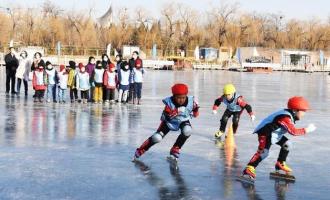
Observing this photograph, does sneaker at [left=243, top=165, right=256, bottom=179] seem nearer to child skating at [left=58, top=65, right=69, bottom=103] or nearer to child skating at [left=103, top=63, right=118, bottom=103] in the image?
child skating at [left=103, top=63, right=118, bottom=103]

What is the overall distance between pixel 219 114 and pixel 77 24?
69624mm

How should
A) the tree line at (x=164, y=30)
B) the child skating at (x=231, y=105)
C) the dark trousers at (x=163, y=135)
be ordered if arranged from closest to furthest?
the dark trousers at (x=163, y=135) → the child skating at (x=231, y=105) → the tree line at (x=164, y=30)

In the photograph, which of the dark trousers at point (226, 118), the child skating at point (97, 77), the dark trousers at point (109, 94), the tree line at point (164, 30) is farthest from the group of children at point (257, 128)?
the tree line at point (164, 30)

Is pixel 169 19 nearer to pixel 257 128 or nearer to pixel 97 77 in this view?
pixel 97 77

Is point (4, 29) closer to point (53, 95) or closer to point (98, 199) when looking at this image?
point (53, 95)

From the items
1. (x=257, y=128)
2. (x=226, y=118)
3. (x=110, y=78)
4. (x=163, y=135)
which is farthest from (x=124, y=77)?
(x=257, y=128)

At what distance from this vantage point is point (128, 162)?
Result: 279 inches

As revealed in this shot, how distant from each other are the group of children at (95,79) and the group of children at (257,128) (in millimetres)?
7913

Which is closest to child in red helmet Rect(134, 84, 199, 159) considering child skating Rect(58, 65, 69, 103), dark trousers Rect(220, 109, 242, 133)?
dark trousers Rect(220, 109, 242, 133)

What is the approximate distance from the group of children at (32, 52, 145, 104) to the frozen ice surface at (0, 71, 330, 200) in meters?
2.92

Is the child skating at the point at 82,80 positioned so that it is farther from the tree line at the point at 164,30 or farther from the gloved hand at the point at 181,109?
the tree line at the point at 164,30

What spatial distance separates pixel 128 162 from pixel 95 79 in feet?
27.2

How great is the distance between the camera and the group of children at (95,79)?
15.0 m

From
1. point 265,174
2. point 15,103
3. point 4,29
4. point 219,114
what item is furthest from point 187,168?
point 4,29
